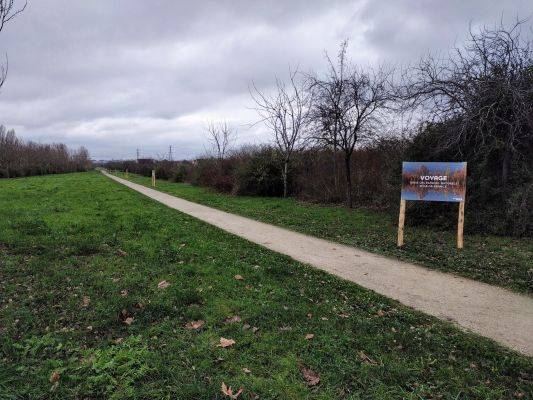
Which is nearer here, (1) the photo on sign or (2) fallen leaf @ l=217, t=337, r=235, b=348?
(2) fallen leaf @ l=217, t=337, r=235, b=348

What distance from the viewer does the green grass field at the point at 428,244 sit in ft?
20.3

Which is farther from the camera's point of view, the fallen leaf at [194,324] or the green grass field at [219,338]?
the fallen leaf at [194,324]

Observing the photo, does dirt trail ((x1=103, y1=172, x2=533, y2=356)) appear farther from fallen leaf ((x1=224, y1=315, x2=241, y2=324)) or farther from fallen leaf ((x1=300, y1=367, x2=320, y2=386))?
fallen leaf ((x1=224, y1=315, x2=241, y2=324))

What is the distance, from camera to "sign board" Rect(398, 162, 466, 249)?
7.96 m

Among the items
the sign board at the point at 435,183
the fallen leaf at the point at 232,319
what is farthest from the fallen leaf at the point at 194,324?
the sign board at the point at 435,183

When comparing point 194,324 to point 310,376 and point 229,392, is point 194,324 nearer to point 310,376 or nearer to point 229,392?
point 229,392

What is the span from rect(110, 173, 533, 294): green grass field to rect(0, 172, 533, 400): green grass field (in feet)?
7.24

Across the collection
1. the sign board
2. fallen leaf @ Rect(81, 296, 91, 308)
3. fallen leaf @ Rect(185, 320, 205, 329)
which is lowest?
fallen leaf @ Rect(81, 296, 91, 308)

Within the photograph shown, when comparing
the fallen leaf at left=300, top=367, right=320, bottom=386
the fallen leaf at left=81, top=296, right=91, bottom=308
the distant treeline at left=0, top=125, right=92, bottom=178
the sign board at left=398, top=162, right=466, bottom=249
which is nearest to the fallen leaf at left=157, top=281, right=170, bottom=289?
the fallen leaf at left=81, top=296, right=91, bottom=308

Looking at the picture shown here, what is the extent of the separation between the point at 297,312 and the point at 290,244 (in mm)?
3830

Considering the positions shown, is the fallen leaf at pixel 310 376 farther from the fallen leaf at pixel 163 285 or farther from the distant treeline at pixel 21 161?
the distant treeline at pixel 21 161

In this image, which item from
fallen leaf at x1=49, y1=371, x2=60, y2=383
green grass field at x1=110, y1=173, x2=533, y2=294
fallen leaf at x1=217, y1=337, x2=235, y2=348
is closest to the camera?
fallen leaf at x1=49, y1=371, x2=60, y2=383

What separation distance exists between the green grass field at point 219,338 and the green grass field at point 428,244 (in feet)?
7.24

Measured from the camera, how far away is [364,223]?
1112cm
